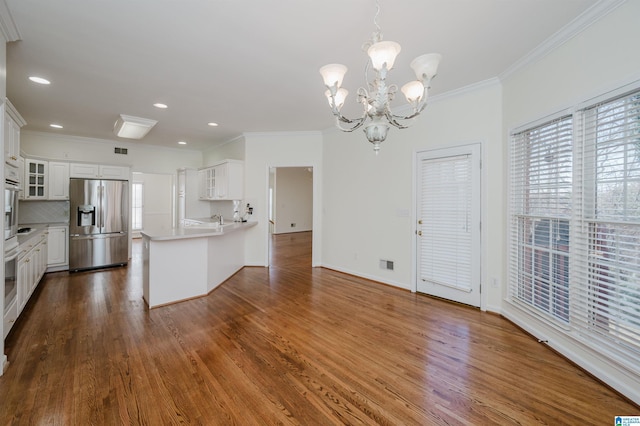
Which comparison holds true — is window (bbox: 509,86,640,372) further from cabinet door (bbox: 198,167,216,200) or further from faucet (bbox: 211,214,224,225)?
cabinet door (bbox: 198,167,216,200)

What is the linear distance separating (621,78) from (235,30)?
2.91m

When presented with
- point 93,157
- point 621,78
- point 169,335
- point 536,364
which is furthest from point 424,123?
point 93,157

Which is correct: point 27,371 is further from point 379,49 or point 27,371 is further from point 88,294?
point 379,49

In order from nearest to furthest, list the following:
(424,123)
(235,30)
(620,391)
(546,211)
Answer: (620,391) → (235,30) → (546,211) → (424,123)

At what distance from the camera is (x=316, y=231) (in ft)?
18.2

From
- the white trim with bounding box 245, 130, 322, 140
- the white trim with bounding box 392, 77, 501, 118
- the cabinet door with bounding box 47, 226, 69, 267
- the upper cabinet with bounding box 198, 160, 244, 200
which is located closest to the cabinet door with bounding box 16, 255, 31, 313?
the cabinet door with bounding box 47, 226, 69, 267

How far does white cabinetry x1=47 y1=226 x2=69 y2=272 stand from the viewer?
16.7 ft

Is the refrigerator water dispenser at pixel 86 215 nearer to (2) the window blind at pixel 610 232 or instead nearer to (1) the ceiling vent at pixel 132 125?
(1) the ceiling vent at pixel 132 125

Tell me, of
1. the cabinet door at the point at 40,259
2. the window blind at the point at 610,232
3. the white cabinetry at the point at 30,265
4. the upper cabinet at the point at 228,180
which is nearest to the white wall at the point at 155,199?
the upper cabinet at the point at 228,180

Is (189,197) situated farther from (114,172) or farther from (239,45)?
(239,45)

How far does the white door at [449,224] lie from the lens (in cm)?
345

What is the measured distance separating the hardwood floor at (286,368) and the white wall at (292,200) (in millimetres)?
7577

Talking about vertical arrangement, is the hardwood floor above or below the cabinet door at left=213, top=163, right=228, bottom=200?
below

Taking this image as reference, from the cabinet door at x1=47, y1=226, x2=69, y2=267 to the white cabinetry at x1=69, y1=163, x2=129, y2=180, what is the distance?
1.07 m
